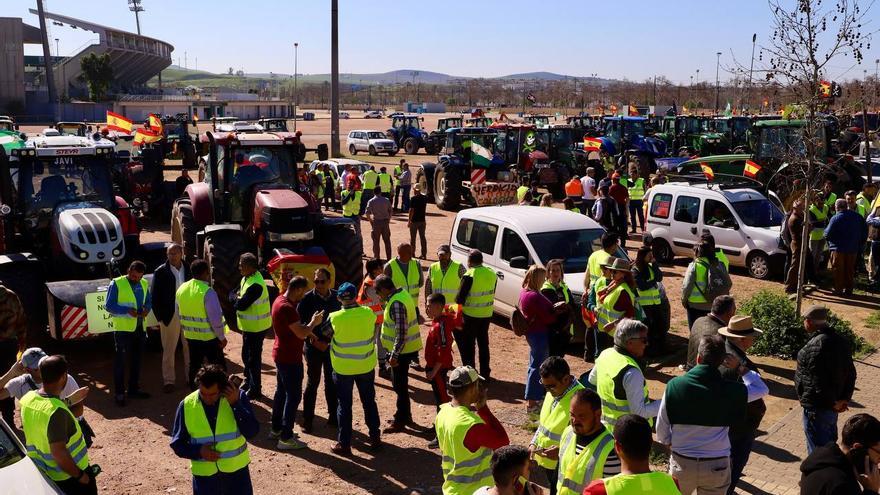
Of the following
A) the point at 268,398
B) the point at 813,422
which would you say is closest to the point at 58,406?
the point at 268,398

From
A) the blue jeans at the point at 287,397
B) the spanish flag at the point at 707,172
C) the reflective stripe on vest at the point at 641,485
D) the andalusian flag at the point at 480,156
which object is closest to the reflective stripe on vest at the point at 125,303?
the blue jeans at the point at 287,397

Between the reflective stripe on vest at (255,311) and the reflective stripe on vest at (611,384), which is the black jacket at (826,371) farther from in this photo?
the reflective stripe on vest at (255,311)

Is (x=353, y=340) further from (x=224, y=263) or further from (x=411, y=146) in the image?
(x=411, y=146)

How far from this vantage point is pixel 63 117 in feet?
252

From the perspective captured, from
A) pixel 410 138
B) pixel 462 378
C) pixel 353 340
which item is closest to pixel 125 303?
pixel 353 340

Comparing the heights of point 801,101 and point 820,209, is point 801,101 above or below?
above

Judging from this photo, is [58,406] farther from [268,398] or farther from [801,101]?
[801,101]

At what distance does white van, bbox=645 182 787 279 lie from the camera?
14398mm

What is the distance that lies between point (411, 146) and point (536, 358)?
118ft

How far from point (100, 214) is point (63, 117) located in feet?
239

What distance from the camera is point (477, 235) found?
39.1 feet

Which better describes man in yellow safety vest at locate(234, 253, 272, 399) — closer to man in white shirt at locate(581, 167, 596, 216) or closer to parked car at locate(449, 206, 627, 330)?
parked car at locate(449, 206, 627, 330)

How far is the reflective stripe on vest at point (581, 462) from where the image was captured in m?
4.62

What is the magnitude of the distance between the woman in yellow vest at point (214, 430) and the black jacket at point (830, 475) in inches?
127
